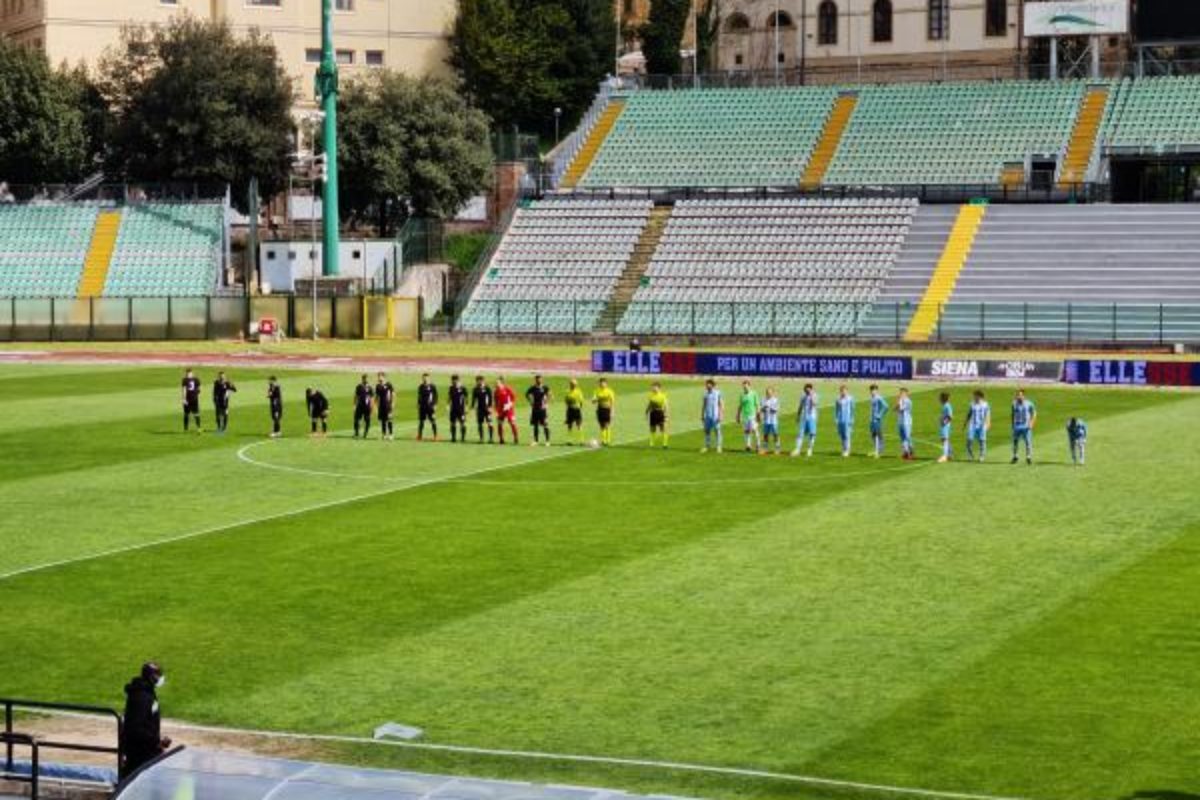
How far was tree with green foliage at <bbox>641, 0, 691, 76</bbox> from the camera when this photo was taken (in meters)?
120

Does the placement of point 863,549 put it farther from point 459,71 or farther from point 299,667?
point 459,71

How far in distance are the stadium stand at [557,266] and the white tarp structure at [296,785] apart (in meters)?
73.7

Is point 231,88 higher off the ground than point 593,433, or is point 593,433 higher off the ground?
point 231,88

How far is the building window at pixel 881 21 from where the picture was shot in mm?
111562

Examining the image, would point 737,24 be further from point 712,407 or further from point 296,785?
point 296,785

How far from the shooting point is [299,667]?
24.7 m

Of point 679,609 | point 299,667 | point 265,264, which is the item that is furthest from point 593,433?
point 265,264

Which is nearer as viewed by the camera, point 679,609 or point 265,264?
point 679,609

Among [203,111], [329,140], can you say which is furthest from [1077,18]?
[203,111]

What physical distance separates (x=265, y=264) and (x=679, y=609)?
238 feet

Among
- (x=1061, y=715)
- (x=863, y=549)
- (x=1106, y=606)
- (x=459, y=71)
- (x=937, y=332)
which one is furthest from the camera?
(x=459, y=71)

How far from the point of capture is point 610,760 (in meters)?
20.5

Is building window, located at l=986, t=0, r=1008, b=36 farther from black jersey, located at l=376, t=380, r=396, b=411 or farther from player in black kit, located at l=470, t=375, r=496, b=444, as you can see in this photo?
black jersey, located at l=376, t=380, r=396, b=411

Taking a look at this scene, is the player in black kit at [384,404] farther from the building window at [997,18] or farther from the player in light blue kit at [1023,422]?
the building window at [997,18]
